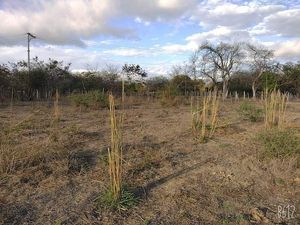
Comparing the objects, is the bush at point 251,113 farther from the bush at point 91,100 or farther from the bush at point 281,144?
the bush at point 91,100

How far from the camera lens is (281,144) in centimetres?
605

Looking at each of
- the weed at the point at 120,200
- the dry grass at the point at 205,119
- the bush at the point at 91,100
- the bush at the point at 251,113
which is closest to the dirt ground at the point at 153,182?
the weed at the point at 120,200

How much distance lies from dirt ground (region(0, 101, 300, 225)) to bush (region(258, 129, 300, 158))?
0.16m

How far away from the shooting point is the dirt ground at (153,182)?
398 cm

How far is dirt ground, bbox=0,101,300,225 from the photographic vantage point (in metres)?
3.98

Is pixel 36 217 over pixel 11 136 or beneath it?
beneath

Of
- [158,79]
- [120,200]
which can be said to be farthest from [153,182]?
[158,79]

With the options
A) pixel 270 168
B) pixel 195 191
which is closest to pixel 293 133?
pixel 270 168

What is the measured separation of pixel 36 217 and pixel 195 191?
1.88 m

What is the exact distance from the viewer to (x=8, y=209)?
3887 mm

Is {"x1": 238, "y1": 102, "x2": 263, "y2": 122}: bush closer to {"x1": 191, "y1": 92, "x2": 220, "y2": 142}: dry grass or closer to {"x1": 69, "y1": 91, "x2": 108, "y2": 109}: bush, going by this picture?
{"x1": 191, "y1": 92, "x2": 220, "y2": 142}: dry grass

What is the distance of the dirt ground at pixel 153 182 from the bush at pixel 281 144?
0.52 feet

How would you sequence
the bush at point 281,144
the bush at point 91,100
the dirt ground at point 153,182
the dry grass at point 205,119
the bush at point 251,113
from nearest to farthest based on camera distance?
the dirt ground at point 153,182
the bush at point 281,144
the dry grass at point 205,119
the bush at point 251,113
the bush at point 91,100

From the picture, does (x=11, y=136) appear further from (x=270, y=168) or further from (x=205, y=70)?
(x=205, y=70)
